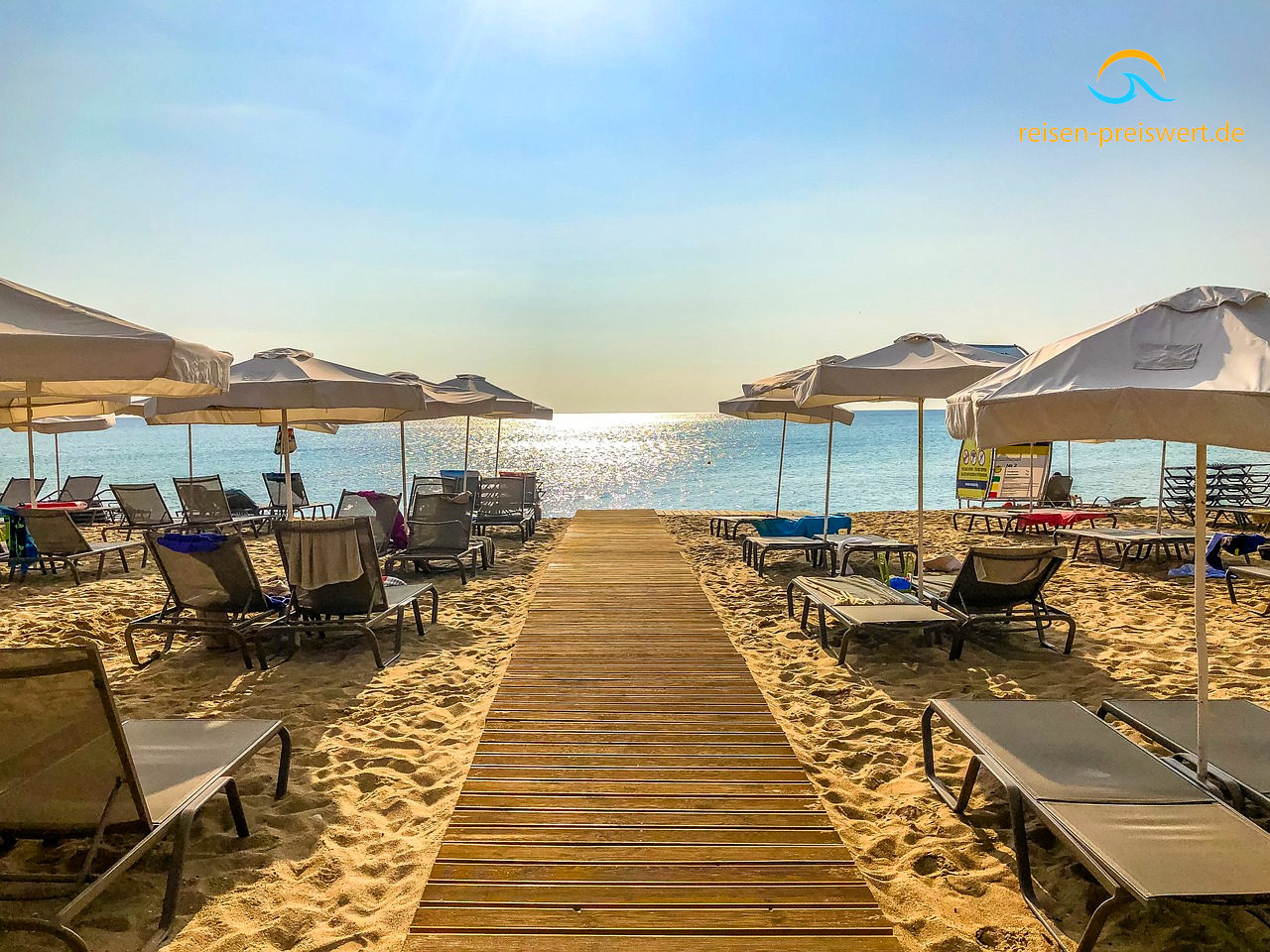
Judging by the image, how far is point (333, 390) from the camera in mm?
5609

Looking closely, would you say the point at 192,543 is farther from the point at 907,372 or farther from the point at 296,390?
the point at 907,372

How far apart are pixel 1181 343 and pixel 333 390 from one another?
17.2 feet

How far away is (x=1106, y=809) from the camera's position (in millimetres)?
2414

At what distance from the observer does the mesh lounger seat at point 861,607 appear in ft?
16.3

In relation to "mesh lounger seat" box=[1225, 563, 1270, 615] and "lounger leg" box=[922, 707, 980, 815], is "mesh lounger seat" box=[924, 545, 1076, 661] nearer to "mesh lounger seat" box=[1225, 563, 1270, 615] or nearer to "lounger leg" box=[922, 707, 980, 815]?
"lounger leg" box=[922, 707, 980, 815]

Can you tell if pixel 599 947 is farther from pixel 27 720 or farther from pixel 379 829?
pixel 27 720

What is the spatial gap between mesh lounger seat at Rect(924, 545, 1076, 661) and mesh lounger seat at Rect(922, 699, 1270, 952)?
1.94m

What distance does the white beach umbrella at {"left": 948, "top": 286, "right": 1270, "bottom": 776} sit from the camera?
2057 millimetres

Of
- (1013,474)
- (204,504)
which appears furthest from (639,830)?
(1013,474)

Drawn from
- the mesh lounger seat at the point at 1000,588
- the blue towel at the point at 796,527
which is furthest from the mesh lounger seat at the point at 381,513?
the mesh lounger seat at the point at 1000,588

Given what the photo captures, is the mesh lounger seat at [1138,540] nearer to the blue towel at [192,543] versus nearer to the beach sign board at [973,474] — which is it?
the beach sign board at [973,474]

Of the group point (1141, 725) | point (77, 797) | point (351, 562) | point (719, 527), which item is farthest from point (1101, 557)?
point (77, 797)

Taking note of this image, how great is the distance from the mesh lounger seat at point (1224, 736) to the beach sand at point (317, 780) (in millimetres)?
2940

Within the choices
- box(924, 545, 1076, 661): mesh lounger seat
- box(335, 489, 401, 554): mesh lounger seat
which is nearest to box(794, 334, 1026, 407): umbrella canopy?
box(924, 545, 1076, 661): mesh lounger seat
